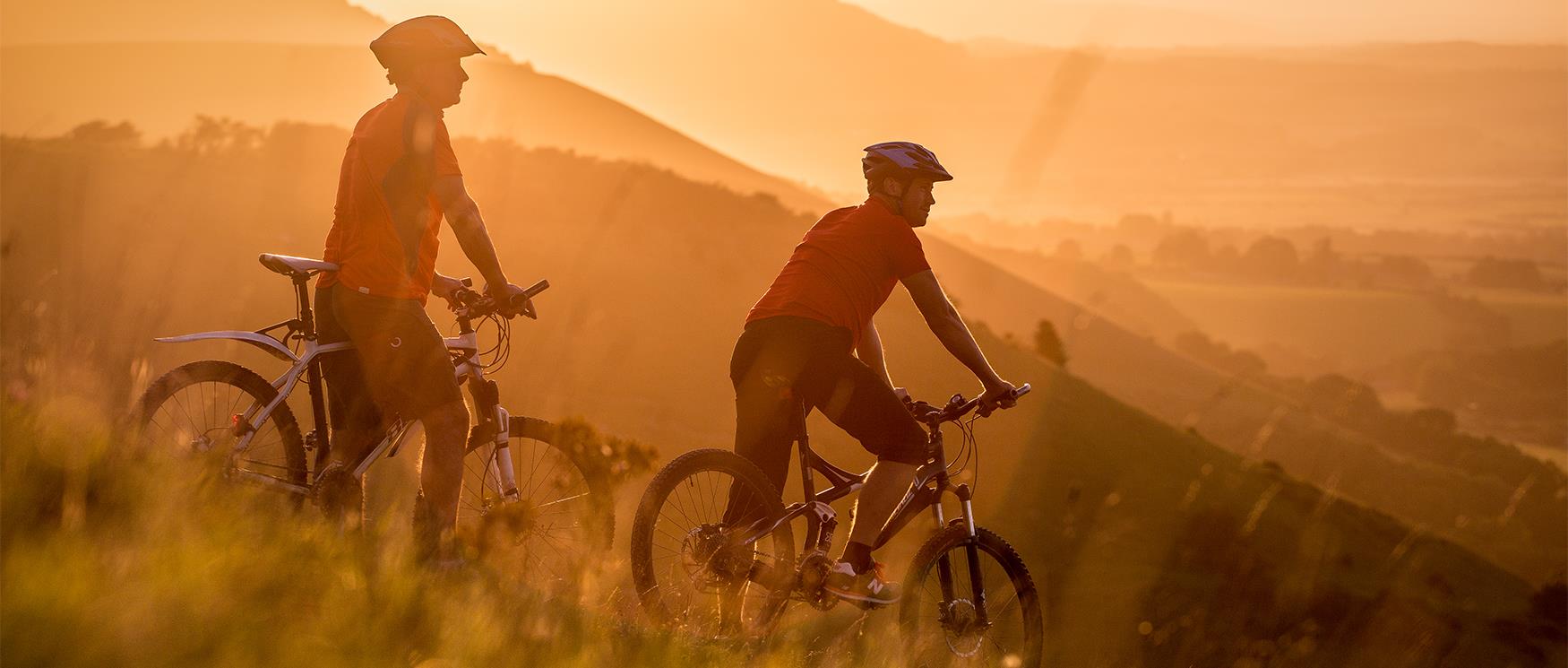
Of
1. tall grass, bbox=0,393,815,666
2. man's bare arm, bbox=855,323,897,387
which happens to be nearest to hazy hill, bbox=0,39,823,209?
man's bare arm, bbox=855,323,897,387

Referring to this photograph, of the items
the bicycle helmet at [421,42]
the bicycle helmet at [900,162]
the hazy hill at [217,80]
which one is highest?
the bicycle helmet at [900,162]

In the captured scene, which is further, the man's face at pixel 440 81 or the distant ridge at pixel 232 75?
the distant ridge at pixel 232 75

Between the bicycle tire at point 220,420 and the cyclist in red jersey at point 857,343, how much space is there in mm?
1952

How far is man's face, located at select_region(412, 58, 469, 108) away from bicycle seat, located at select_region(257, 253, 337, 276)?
→ 0.81 m

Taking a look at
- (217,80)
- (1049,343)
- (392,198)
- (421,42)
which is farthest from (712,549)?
(217,80)

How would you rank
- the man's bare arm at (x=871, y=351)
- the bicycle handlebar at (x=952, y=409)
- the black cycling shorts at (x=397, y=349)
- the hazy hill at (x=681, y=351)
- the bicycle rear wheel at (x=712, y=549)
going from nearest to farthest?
the black cycling shorts at (x=397, y=349) < the bicycle rear wheel at (x=712, y=549) < the bicycle handlebar at (x=952, y=409) < the man's bare arm at (x=871, y=351) < the hazy hill at (x=681, y=351)

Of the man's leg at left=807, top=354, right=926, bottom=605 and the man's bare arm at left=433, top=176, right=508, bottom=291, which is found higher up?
the man's bare arm at left=433, top=176, right=508, bottom=291

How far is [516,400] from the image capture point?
20844mm

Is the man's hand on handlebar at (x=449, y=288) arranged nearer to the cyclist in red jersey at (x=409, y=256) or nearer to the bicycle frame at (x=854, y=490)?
the cyclist in red jersey at (x=409, y=256)

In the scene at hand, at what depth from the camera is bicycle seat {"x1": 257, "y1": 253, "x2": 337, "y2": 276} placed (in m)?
5.39

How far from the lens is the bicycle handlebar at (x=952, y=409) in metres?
5.71

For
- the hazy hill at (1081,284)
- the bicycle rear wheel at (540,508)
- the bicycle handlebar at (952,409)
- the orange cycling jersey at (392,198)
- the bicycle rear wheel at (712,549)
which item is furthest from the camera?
the hazy hill at (1081,284)

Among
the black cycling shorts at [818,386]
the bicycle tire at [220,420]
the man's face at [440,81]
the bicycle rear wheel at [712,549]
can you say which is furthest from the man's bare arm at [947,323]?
the bicycle tire at [220,420]

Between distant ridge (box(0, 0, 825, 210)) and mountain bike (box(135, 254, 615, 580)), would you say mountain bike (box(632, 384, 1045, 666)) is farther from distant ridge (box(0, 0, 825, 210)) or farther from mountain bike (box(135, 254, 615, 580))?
distant ridge (box(0, 0, 825, 210))
